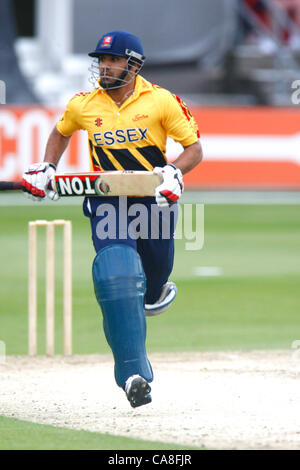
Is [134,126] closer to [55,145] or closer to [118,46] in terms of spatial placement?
[118,46]

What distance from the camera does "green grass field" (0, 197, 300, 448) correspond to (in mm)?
8148

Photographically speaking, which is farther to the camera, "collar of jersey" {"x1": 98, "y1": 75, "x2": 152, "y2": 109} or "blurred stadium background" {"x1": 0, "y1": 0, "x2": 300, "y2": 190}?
"blurred stadium background" {"x1": 0, "y1": 0, "x2": 300, "y2": 190}

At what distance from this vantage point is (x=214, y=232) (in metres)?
14.6

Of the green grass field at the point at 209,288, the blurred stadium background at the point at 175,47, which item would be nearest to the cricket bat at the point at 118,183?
the green grass field at the point at 209,288

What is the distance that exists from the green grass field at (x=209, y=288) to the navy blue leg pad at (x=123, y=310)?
2384mm

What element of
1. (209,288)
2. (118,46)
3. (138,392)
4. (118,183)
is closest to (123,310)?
(138,392)

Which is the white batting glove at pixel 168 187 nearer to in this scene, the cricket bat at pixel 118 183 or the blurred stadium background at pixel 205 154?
the cricket bat at pixel 118 183

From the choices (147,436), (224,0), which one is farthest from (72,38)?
(147,436)

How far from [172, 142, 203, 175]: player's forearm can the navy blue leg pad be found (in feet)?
1.86

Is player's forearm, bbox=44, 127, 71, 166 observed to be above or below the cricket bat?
above

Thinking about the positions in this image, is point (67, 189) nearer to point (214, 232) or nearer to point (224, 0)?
point (214, 232)

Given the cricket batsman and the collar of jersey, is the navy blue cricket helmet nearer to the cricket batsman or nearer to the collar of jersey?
the cricket batsman

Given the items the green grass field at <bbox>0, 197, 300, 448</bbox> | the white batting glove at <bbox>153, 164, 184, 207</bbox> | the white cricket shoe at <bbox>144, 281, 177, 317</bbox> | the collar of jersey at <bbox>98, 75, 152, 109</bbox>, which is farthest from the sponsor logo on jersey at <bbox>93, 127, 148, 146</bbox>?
the green grass field at <bbox>0, 197, 300, 448</bbox>
